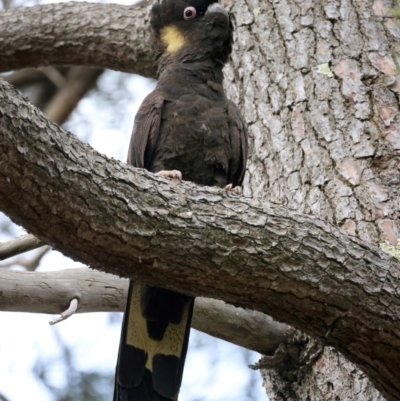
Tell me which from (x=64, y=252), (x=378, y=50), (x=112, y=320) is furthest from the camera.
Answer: (x=112, y=320)

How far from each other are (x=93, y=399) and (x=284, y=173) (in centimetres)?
236

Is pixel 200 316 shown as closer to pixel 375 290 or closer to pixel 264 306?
pixel 264 306

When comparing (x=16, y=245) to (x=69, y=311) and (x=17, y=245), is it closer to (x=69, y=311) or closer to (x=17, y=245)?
(x=17, y=245)

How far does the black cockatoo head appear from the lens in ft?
13.5

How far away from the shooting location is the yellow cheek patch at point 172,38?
13.8 feet

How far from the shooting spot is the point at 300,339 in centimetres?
341

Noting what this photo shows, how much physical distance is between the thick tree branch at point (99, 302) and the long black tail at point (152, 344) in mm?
77

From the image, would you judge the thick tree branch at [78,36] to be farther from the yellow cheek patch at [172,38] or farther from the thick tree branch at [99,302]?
the thick tree branch at [99,302]

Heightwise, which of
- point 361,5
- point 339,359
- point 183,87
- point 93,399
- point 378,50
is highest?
point 361,5

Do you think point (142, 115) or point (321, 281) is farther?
point (142, 115)

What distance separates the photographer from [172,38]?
4277mm

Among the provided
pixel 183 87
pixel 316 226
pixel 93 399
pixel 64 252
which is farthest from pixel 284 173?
pixel 93 399

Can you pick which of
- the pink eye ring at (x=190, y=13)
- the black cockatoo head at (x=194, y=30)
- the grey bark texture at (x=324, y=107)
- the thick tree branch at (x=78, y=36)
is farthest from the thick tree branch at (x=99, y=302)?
the thick tree branch at (x=78, y=36)

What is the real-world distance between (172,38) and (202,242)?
214cm
